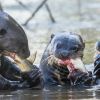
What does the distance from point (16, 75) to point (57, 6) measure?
62.0 feet

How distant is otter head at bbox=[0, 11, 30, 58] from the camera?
33.1ft

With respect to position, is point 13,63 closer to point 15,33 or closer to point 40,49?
point 15,33

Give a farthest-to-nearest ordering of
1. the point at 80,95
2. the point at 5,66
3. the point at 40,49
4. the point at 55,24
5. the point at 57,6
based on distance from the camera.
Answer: the point at 57,6 < the point at 55,24 < the point at 40,49 < the point at 5,66 < the point at 80,95

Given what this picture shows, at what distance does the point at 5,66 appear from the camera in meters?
10.7

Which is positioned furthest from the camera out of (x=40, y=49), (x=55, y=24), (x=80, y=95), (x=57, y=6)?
(x=57, y=6)

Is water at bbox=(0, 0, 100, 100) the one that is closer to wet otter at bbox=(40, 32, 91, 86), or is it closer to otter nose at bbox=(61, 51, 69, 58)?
wet otter at bbox=(40, 32, 91, 86)

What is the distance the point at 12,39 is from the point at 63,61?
104cm

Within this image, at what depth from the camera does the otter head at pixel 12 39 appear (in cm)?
1008

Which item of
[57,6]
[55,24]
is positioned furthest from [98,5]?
[55,24]

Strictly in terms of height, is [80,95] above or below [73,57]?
below

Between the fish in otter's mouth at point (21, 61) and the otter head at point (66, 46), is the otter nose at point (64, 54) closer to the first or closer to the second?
the otter head at point (66, 46)

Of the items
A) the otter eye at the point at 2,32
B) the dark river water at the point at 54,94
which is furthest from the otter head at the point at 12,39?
the dark river water at the point at 54,94

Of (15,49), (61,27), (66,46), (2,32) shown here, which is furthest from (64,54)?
(61,27)

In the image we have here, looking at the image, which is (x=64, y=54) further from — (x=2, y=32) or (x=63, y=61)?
(x=2, y=32)
